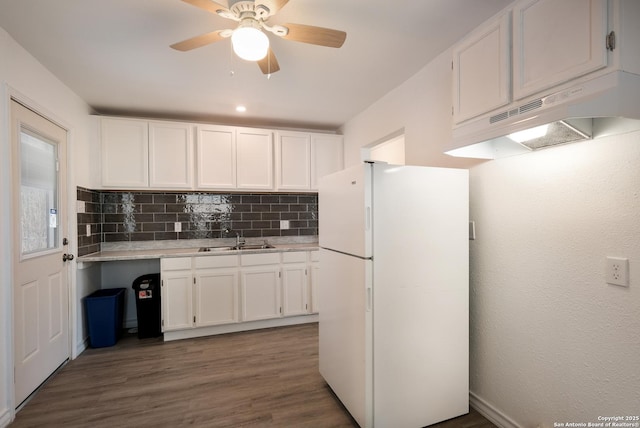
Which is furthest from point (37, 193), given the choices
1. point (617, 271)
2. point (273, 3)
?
point (617, 271)

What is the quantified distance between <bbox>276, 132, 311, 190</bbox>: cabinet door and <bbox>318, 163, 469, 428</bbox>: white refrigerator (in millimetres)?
1880

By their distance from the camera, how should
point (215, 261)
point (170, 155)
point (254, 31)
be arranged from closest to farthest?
1. point (254, 31)
2. point (215, 261)
3. point (170, 155)

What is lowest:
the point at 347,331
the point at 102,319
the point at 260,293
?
the point at 102,319

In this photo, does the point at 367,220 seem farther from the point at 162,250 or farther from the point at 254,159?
the point at 162,250

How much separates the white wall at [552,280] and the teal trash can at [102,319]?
333 centimetres

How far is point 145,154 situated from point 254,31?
2.48 m

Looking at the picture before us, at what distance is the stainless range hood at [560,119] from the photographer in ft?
3.51

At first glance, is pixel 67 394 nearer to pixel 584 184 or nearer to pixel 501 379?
pixel 501 379

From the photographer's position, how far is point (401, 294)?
5.90ft

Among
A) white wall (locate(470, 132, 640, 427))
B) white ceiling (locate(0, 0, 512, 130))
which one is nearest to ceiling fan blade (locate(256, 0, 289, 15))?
white ceiling (locate(0, 0, 512, 130))

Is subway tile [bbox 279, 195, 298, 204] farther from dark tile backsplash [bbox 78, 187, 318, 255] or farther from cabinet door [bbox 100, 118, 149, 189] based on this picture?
cabinet door [bbox 100, 118, 149, 189]

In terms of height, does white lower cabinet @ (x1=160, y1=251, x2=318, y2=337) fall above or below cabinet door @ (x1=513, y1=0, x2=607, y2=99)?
below

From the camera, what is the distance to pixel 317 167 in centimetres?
397

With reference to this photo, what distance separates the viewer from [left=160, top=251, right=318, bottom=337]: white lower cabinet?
3.18 m
